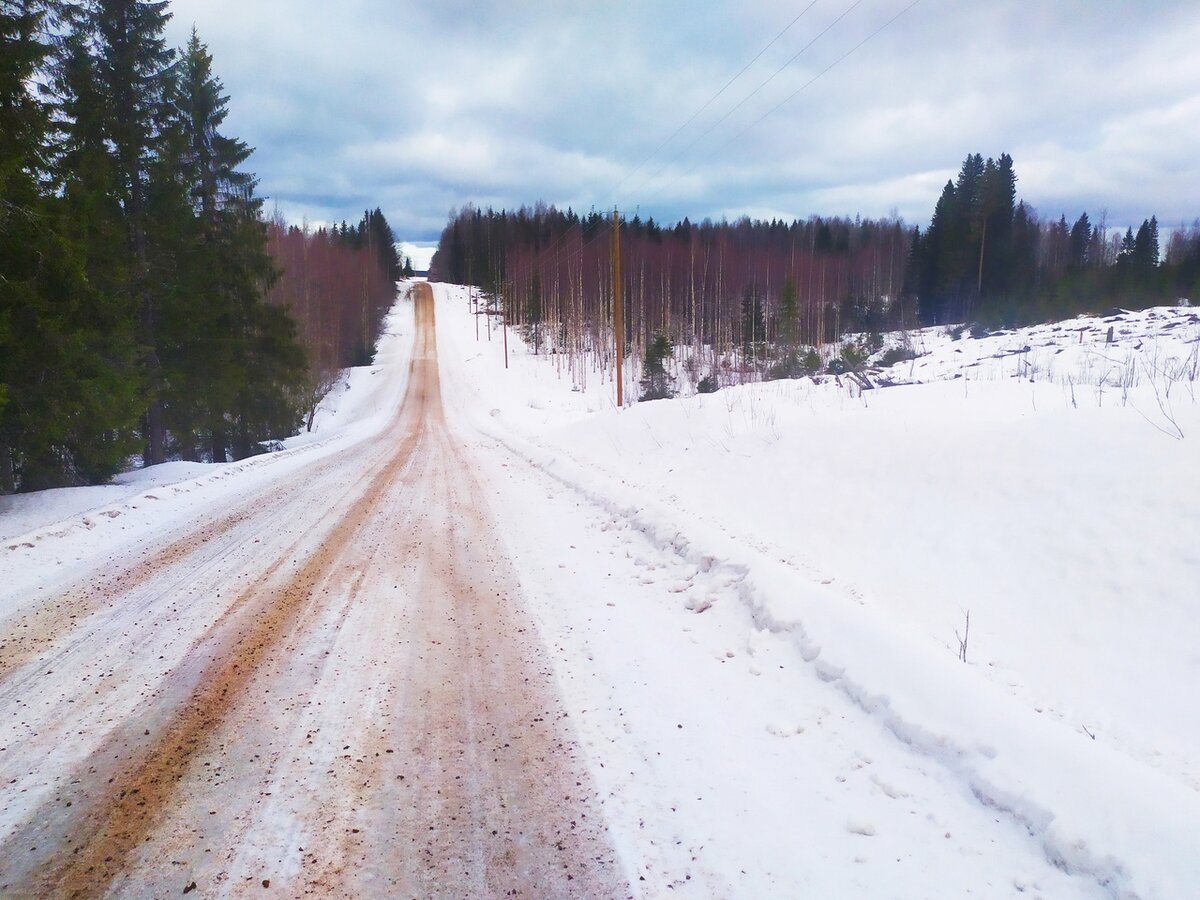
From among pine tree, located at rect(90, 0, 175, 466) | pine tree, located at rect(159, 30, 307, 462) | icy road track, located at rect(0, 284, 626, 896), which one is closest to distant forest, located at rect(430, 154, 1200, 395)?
pine tree, located at rect(159, 30, 307, 462)

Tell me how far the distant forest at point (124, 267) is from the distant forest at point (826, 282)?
24.4 metres

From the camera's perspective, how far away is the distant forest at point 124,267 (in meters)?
9.73

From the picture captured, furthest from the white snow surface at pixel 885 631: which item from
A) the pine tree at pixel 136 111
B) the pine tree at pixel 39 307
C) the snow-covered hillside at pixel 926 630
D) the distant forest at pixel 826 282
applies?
the distant forest at pixel 826 282

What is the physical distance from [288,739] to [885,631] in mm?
3794

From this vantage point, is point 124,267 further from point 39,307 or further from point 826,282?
point 826,282

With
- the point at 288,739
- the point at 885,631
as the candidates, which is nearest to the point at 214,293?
the point at 288,739

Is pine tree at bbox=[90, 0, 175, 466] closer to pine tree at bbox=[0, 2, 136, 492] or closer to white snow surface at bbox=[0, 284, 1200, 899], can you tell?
pine tree at bbox=[0, 2, 136, 492]

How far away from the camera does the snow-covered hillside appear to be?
2758 mm

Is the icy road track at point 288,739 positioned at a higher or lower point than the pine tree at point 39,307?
lower

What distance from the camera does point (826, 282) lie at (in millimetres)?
61844

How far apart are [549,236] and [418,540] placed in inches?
3083

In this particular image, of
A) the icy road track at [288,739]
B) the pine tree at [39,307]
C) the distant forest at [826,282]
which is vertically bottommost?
the icy road track at [288,739]

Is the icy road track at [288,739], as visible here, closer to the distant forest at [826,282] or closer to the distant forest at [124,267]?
the distant forest at [124,267]

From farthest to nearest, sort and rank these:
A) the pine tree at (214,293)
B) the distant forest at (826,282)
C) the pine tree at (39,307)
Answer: the distant forest at (826,282)
the pine tree at (214,293)
the pine tree at (39,307)
